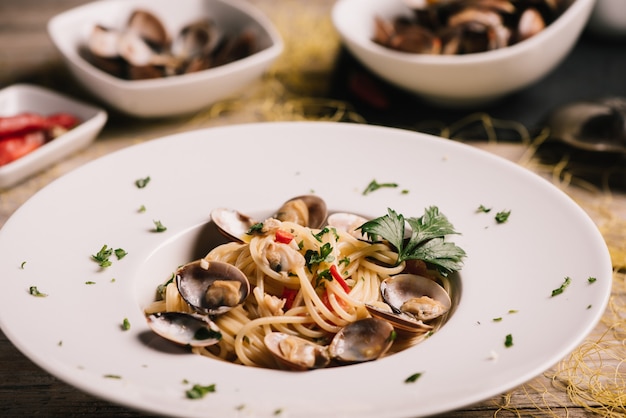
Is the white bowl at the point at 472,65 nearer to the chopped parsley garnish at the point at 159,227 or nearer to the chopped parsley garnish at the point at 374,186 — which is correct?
the chopped parsley garnish at the point at 374,186

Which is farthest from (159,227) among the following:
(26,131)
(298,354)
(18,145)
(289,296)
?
(26,131)

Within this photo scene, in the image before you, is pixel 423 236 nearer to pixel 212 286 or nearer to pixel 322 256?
pixel 322 256

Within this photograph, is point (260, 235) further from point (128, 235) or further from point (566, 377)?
point (566, 377)

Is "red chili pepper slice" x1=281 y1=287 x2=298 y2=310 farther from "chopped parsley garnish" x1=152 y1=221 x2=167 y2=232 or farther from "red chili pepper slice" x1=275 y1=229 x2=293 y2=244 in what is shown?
"chopped parsley garnish" x1=152 y1=221 x2=167 y2=232

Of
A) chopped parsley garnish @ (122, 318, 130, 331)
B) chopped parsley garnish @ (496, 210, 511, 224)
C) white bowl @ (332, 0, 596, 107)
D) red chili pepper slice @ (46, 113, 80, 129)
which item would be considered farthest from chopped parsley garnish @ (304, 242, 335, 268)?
red chili pepper slice @ (46, 113, 80, 129)

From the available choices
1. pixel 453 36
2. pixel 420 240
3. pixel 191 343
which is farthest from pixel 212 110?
pixel 191 343
